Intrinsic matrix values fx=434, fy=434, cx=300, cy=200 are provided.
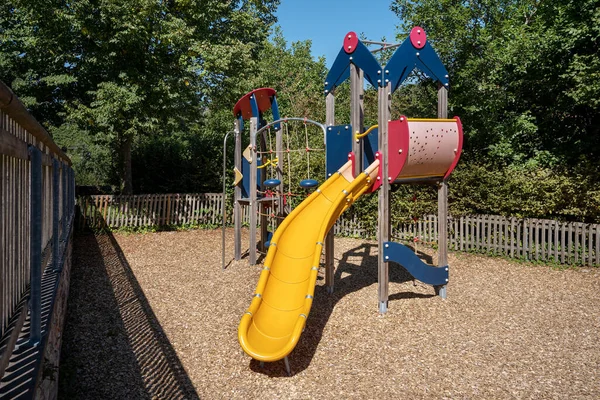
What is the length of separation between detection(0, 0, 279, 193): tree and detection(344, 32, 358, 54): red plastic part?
22.7 ft

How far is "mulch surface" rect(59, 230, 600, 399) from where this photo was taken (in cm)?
417

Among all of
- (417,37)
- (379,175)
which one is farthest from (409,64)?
(379,175)

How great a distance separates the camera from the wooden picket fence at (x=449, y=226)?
368 inches

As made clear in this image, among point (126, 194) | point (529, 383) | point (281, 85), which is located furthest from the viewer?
point (281, 85)

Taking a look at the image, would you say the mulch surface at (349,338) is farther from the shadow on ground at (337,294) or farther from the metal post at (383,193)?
the metal post at (383,193)

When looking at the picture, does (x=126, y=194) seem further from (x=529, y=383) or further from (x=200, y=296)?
(x=529, y=383)

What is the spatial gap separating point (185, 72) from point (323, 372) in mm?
10781

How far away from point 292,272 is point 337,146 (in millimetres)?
2391

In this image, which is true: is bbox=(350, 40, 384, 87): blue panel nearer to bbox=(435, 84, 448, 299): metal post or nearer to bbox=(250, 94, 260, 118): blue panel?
bbox=(435, 84, 448, 299): metal post

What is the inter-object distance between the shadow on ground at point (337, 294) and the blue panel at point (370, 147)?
2192mm

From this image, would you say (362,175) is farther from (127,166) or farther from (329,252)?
(127,166)

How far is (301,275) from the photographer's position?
545 centimetres

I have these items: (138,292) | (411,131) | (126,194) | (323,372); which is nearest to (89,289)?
(138,292)

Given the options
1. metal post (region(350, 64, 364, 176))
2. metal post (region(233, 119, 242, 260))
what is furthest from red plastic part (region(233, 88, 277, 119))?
metal post (region(350, 64, 364, 176))
